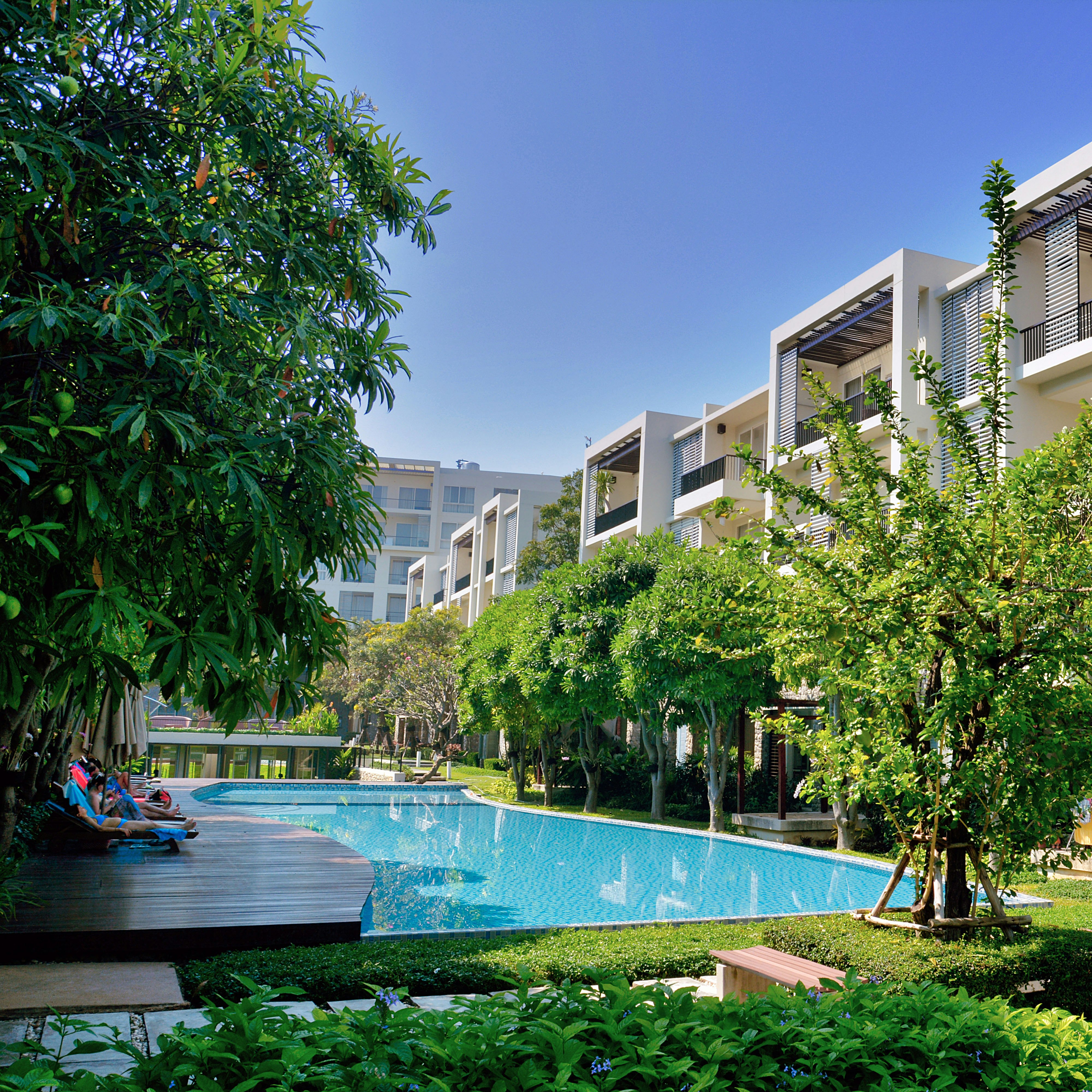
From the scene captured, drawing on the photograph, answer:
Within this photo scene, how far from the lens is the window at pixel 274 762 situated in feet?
101

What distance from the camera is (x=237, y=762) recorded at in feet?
102

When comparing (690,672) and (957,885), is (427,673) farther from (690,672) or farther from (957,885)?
(957,885)

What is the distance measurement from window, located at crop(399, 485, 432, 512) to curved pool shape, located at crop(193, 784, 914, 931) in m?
43.7

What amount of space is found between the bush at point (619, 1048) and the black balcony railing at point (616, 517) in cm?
2588

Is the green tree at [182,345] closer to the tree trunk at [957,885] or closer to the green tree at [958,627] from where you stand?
the green tree at [958,627]

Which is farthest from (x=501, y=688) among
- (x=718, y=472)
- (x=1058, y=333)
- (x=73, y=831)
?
(x=1058, y=333)

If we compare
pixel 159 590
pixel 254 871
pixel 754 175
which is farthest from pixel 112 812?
pixel 754 175

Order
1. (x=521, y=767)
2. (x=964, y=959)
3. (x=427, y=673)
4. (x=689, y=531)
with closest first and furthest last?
(x=964, y=959) → (x=521, y=767) → (x=689, y=531) → (x=427, y=673)

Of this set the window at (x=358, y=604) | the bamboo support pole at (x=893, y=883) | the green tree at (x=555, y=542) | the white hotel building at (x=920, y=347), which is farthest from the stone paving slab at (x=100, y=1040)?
the window at (x=358, y=604)

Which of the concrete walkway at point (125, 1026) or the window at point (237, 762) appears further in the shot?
the window at point (237, 762)

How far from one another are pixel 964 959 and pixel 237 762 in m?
29.1

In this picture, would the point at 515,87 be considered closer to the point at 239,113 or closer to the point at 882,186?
the point at 882,186

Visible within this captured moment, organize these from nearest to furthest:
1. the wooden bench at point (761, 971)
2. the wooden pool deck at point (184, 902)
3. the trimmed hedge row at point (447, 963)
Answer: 1. the wooden bench at point (761, 971)
2. the trimmed hedge row at point (447, 963)
3. the wooden pool deck at point (184, 902)

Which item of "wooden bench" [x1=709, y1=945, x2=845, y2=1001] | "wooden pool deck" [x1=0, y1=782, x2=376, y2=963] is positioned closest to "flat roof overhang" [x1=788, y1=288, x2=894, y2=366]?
"wooden pool deck" [x1=0, y1=782, x2=376, y2=963]
